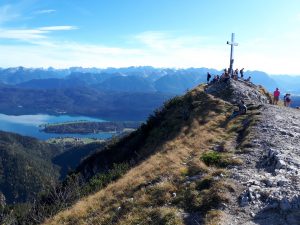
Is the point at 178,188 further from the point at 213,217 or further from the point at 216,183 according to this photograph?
the point at 213,217

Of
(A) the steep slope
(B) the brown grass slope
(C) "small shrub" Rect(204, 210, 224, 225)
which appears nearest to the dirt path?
(C) "small shrub" Rect(204, 210, 224, 225)

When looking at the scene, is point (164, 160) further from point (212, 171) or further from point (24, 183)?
point (24, 183)

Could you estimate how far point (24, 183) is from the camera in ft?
501

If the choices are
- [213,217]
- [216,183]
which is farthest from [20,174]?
[213,217]

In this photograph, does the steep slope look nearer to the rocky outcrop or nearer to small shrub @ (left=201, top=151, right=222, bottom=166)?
the rocky outcrop

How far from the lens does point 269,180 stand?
1482 centimetres

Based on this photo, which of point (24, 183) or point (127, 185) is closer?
point (127, 185)

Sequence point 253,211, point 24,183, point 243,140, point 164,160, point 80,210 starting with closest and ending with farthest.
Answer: point 253,211, point 80,210, point 164,160, point 243,140, point 24,183

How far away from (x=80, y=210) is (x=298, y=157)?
34.1ft

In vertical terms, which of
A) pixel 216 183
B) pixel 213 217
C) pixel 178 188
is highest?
pixel 216 183

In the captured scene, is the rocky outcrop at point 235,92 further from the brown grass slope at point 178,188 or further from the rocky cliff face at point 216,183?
the brown grass slope at point 178,188

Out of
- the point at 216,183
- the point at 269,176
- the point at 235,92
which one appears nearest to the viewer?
the point at 216,183

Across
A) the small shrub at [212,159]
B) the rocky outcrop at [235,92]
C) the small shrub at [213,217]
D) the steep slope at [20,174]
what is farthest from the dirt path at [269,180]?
the steep slope at [20,174]

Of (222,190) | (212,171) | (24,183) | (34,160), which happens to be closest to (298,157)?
(212,171)
